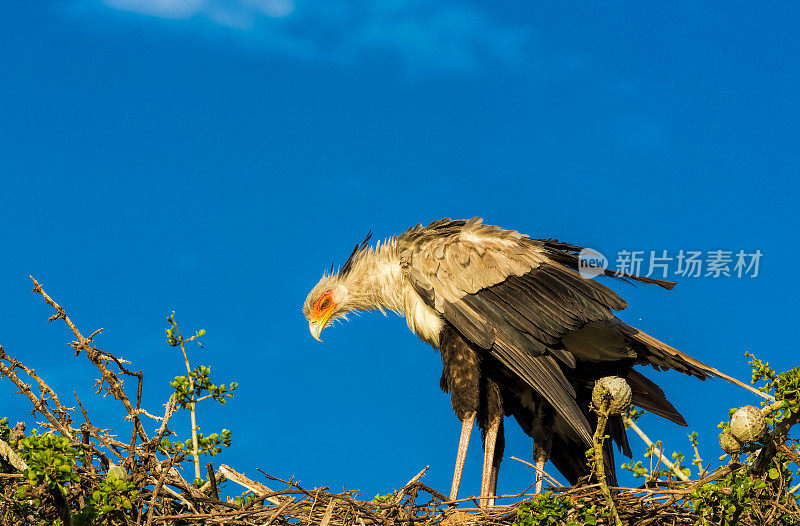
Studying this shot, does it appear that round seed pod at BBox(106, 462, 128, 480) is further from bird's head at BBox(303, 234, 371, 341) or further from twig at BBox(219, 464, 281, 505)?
bird's head at BBox(303, 234, 371, 341)

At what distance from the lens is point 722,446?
3.69 metres

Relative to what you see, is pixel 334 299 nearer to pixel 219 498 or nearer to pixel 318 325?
pixel 318 325

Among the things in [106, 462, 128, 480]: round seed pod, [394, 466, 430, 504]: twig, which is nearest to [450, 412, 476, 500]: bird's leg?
[394, 466, 430, 504]: twig

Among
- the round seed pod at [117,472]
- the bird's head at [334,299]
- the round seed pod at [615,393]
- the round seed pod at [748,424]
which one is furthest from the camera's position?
the bird's head at [334,299]

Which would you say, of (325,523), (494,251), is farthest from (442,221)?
(325,523)

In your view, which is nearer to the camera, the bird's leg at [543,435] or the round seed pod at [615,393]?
the round seed pod at [615,393]

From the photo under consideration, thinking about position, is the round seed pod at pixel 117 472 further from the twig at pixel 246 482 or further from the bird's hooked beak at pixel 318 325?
the bird's hooked beak at pixel 318 325

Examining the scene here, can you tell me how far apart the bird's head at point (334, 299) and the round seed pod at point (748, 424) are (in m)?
3.85

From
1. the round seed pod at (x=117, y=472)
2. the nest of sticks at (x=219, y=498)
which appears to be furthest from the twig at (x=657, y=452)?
the round seed pod at (x=117, y=472)

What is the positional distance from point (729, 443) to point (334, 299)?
402cm

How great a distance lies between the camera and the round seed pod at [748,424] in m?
3.48

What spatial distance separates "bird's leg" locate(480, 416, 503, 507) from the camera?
6117 millimetres

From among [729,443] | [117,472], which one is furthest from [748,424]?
[117,472]

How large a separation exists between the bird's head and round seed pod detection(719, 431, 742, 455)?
3748 mm
